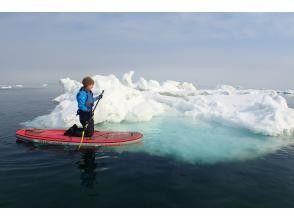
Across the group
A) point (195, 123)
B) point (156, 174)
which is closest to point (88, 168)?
point (156, 174)

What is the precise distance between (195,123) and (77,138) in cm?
773

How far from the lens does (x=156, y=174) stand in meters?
8.13

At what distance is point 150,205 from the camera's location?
20.0 ft

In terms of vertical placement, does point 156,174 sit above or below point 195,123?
below

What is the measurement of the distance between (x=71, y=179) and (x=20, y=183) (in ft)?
3.95

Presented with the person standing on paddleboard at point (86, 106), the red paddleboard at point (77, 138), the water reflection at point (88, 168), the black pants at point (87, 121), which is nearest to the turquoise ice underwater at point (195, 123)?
the red paddleboard at point (77, 138)

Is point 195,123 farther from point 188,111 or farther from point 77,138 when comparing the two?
point 77,138

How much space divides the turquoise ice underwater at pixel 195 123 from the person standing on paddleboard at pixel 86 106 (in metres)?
1.57

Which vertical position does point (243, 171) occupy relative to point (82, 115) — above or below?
below

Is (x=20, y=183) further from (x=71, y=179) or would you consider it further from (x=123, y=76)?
(x=123, y=76)

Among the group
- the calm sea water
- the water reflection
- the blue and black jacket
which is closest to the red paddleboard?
the calm sea water

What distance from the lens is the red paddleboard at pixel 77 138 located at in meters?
10.9

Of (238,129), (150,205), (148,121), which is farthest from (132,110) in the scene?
(150,205)

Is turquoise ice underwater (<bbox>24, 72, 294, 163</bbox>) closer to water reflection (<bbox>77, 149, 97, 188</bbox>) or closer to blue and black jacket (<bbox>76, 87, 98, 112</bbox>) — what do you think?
water reflection (<bbox>77, 149, 97, 188</bbox>)
